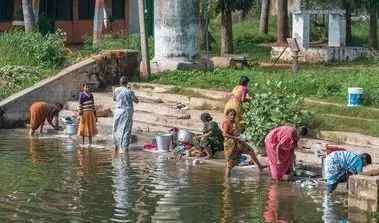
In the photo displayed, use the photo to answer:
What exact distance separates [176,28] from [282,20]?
8482 mm

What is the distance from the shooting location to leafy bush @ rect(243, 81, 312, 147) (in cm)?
1919

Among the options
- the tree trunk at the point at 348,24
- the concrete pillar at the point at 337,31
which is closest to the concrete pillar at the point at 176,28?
the concrete pillar at the point at 337,31

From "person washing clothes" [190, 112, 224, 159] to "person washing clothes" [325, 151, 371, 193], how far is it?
4.06 m

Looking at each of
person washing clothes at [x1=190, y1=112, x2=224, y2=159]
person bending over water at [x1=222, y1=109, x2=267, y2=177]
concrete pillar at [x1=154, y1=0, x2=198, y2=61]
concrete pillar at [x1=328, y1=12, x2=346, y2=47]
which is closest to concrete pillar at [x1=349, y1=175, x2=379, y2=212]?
person bending over water at [x1=222, y1=109, x2=267, y2=177]

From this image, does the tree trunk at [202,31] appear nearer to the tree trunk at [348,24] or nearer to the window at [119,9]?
the tree trunk at [348,24]

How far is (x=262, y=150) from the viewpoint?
19.4 metres

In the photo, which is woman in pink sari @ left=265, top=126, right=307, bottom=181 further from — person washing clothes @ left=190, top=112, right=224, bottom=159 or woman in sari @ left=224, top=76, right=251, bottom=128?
person washing clothes @ left=190, top=112, right=224, bottom=159

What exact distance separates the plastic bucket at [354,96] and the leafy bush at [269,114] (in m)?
1.46

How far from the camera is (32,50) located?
2881 cm

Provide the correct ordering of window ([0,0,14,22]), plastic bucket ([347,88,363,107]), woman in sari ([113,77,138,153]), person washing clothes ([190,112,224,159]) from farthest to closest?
window ([0,0,14,22]) → plastic bucket ([347,88,363,107]) → woman in sari ([113,77,138,153]) → person washing clothes ([190,112,224,159])

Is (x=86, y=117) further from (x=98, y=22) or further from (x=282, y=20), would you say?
(x=282, y=20)

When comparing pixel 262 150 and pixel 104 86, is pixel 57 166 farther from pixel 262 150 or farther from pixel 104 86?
pixel 104 86

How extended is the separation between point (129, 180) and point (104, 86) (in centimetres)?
1015

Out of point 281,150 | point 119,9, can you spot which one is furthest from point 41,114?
point 119,9
